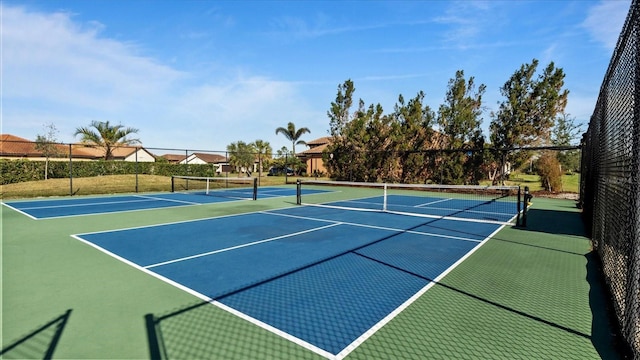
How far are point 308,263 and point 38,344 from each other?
351cm

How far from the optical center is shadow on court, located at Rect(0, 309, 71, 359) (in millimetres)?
2908

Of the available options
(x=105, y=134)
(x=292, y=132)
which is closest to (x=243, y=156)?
(x=292, y=132)

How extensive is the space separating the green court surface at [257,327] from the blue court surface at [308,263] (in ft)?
0.74

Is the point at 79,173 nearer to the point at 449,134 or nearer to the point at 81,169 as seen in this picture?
the point at 81,169

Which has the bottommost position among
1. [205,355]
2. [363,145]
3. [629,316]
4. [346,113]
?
[205,355]

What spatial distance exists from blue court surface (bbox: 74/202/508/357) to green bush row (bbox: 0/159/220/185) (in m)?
12.8

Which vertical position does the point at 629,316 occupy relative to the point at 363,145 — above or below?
below

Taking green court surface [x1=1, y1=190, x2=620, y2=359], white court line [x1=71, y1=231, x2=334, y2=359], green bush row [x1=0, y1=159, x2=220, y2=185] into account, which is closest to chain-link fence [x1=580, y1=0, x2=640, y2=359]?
green court surface [x1=1, y1=190, x2=620, y2=359]

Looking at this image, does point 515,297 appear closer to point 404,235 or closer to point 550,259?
point 550,259

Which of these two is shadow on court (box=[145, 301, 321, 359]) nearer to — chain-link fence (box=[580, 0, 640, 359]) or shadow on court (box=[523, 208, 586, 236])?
chain-link fence (box=[580, 0, 640, 359])

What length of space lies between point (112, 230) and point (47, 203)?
26.2 feet

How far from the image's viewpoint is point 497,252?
6.41 m

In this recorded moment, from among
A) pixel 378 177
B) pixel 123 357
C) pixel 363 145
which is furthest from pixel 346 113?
pixel 123 357

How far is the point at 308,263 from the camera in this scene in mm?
5625
